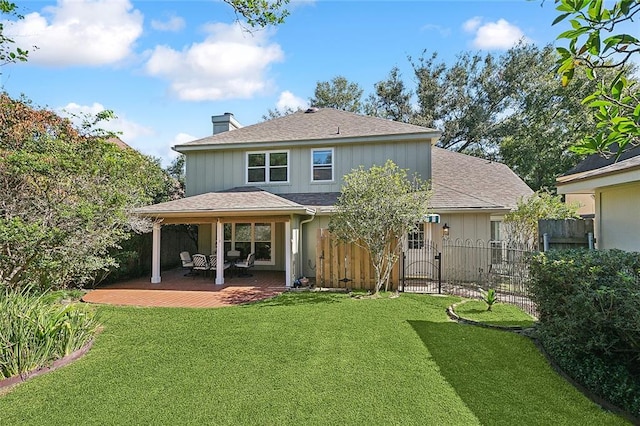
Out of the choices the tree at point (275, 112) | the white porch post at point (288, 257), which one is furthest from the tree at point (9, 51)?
the tree at point (275, 112)

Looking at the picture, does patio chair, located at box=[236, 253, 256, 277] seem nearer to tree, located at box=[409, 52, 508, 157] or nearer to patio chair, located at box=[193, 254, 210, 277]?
patio chair, located at box=[193, 254, 210, 277]

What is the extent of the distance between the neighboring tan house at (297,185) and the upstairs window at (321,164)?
0.14ft

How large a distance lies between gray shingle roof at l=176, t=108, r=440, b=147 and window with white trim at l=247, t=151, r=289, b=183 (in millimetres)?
668

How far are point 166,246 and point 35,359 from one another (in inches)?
428

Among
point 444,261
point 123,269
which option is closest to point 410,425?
point 444,261

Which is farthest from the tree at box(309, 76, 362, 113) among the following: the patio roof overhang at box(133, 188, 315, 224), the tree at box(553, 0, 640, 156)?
the tree at box(553, 0, 640, 156)

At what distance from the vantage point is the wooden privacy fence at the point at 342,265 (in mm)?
11000

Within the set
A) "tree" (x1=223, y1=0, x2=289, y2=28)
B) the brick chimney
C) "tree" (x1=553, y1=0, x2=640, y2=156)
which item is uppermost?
the brick chimney

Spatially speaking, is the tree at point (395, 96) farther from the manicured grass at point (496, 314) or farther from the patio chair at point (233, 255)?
the manicured grass at point (496, 314)

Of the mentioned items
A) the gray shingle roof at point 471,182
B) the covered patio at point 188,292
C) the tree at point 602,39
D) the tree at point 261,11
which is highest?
the tree at point 261,11

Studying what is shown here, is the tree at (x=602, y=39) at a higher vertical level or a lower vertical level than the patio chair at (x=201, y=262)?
higher

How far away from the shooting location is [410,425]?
3701mm

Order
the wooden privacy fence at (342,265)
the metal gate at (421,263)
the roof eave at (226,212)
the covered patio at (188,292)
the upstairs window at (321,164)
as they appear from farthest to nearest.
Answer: the upstairs window at (321,164) < the metal gate at (421,263) < the roof eave at (226,212) < the wooden privacy fence at (342,265) < the covered patio at (188,292)

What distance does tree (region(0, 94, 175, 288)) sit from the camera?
718 centimetres
